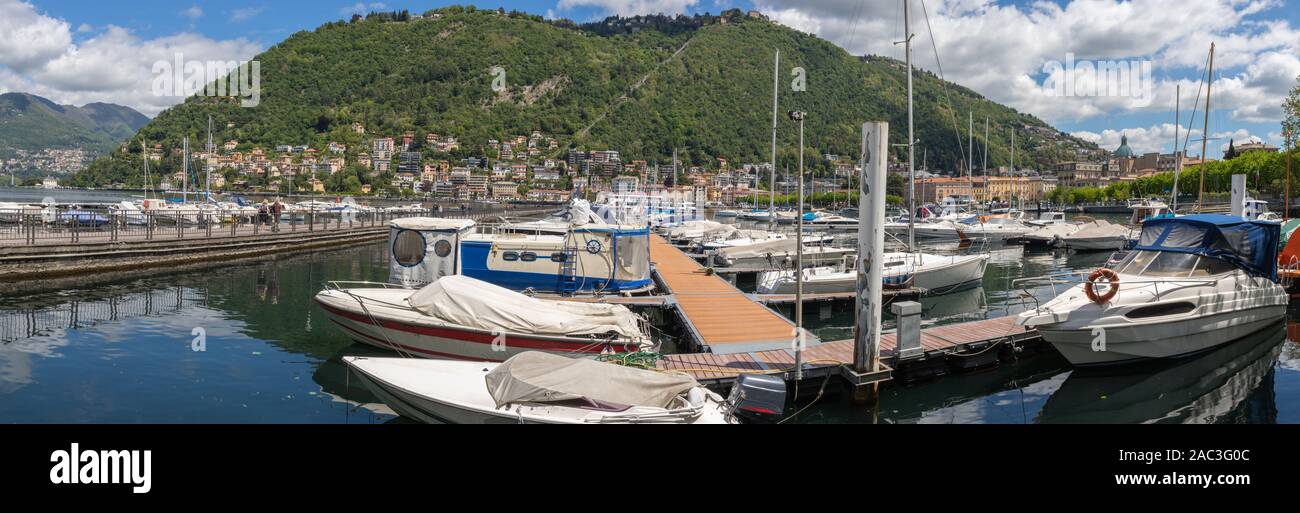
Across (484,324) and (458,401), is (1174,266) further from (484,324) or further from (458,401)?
(458,401)

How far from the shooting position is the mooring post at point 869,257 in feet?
32.1

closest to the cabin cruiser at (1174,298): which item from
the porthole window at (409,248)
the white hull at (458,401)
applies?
the white hull at (458,401)

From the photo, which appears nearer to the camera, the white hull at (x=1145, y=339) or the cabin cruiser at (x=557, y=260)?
the white hull at (x=1145, y=339)

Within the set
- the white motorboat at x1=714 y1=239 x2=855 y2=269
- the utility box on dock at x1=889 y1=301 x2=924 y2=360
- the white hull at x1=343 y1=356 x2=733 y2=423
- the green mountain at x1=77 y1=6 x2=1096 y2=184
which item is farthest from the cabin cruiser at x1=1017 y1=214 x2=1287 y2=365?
the green mountain at x1=77 y1=6 x2=1096 y2=184

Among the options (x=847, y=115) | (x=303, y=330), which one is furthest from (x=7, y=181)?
(x=303, y=330)

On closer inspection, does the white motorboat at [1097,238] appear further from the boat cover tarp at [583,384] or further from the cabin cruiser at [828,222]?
the boat cover tarp at [583,384]

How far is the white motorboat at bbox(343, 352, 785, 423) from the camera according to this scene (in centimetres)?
748

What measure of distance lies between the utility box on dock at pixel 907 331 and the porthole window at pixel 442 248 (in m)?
9.60

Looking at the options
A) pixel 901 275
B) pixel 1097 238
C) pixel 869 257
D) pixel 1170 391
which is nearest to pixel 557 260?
pixel 869 257

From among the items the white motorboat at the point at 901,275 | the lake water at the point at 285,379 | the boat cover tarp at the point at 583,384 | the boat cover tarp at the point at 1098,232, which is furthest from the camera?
the boat cover tarp at the point at 1098,232

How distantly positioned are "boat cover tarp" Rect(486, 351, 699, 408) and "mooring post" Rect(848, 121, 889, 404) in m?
3.41
